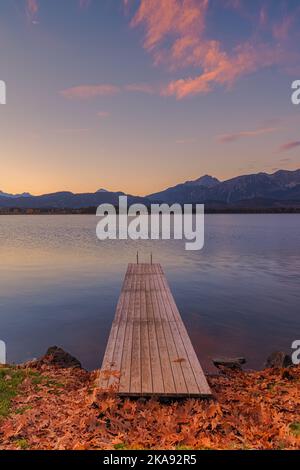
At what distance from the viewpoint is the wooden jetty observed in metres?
8.77

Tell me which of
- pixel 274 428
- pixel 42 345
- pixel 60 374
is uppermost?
pixel 274 428

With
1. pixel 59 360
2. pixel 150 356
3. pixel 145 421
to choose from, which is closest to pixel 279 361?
pixel 150 356

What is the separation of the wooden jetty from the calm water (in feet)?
10.7

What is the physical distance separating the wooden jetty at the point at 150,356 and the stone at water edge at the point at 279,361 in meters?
4.95

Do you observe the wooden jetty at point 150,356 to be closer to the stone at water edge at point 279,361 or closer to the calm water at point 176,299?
the calm water at point 176,299

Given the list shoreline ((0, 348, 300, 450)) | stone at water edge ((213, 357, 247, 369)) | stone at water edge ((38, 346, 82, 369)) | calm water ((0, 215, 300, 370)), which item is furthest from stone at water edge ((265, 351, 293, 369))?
stone at water edge ((38, 346, 82, 369))

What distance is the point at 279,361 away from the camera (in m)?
14.8

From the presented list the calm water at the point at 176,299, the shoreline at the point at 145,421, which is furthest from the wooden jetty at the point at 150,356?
the calm water at the point at 176,299

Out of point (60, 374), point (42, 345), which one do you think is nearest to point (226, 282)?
point (42, 345)

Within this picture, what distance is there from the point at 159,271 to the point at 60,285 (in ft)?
39.5

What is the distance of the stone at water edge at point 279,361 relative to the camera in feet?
48.0

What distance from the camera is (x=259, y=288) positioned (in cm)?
3253

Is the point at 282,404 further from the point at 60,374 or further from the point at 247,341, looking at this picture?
the point at 247,341
